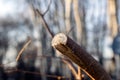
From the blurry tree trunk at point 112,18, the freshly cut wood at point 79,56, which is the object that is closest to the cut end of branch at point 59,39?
the freshly cut wood at point 79,56

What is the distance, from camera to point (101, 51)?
2120 centimetres

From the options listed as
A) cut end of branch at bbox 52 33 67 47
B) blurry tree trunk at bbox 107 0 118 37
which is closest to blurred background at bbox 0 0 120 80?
blurry tree trunk at bbox 107 0 118 37

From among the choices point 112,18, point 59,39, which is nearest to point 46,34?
point 112,18

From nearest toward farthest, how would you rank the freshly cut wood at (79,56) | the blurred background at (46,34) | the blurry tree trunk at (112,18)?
1. the freshly cut wood at (79,56)
2. the blurry tree trunk at (112,18)
3. the blurred background at (46,34)

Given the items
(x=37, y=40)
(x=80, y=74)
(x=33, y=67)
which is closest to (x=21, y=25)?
(x=33, y=67)

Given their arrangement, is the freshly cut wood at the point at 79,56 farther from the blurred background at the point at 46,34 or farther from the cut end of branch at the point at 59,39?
the blurred background at the point at 46,34

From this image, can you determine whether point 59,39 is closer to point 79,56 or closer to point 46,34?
point 79,56

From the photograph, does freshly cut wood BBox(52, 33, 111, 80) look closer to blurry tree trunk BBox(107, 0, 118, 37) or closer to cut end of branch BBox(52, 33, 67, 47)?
cut end of branch BBox(52, 33, 67, 47)

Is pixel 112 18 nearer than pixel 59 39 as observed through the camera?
No

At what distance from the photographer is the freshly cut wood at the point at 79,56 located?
1136 millimetres

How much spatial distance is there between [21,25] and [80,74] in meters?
22.2

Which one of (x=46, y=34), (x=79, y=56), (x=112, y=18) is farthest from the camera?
(x=46, y=34)

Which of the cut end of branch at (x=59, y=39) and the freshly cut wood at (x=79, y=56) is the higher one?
the cut end of branch at (x=59, y=39)

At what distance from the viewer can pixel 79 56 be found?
1142mm
